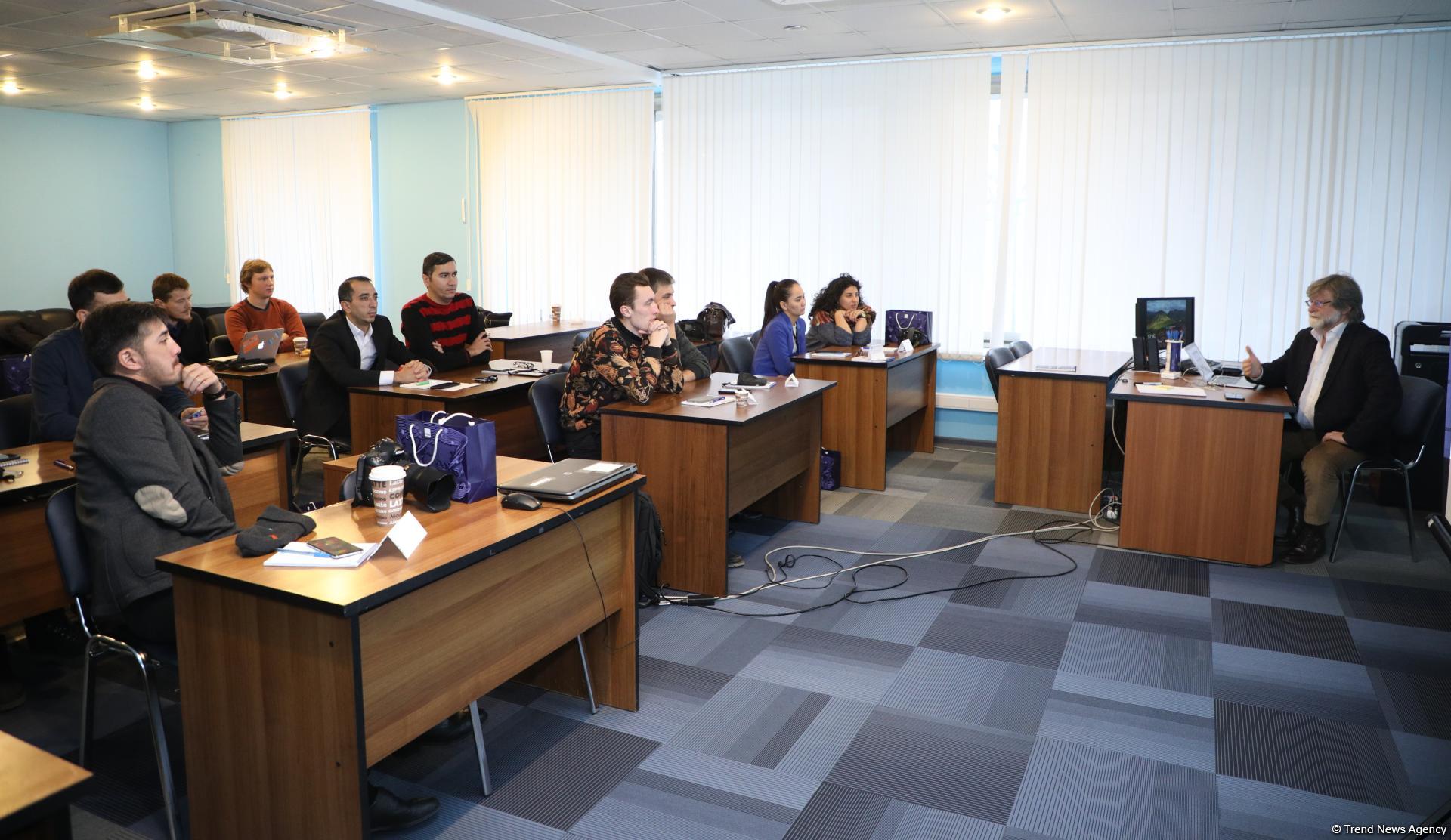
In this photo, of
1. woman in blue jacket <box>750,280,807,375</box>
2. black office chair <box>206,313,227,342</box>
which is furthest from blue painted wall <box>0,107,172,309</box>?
woman in blue jacket <box>750,280,807,375</box>

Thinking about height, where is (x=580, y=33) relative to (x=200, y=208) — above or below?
above

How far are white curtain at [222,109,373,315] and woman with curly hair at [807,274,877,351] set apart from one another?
17.4 ft

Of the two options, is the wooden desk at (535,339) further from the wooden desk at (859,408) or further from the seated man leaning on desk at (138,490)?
the seated man leaning on desk at (138,490)

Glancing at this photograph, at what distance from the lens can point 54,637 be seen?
3430mm

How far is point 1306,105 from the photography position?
6086mm

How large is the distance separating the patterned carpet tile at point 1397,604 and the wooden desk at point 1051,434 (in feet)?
4.44

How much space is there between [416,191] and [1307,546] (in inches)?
311

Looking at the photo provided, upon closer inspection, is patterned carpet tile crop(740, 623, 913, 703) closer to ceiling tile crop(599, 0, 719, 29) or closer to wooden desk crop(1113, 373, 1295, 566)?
wooden desk crop(1113, 373, 1295, 566)

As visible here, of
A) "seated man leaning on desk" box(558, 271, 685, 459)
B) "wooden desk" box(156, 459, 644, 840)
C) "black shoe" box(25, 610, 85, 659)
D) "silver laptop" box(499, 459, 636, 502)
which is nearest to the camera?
"wooden desk" box(156, 459, 644, 840)

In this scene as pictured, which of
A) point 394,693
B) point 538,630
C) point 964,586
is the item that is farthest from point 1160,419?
point 394,693

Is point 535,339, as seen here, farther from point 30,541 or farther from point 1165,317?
point 30,541

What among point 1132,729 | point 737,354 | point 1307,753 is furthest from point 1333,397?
point 737,354

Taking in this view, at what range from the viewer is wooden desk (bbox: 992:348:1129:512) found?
525 centimetres

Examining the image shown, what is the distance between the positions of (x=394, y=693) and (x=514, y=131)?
24.0 feet
